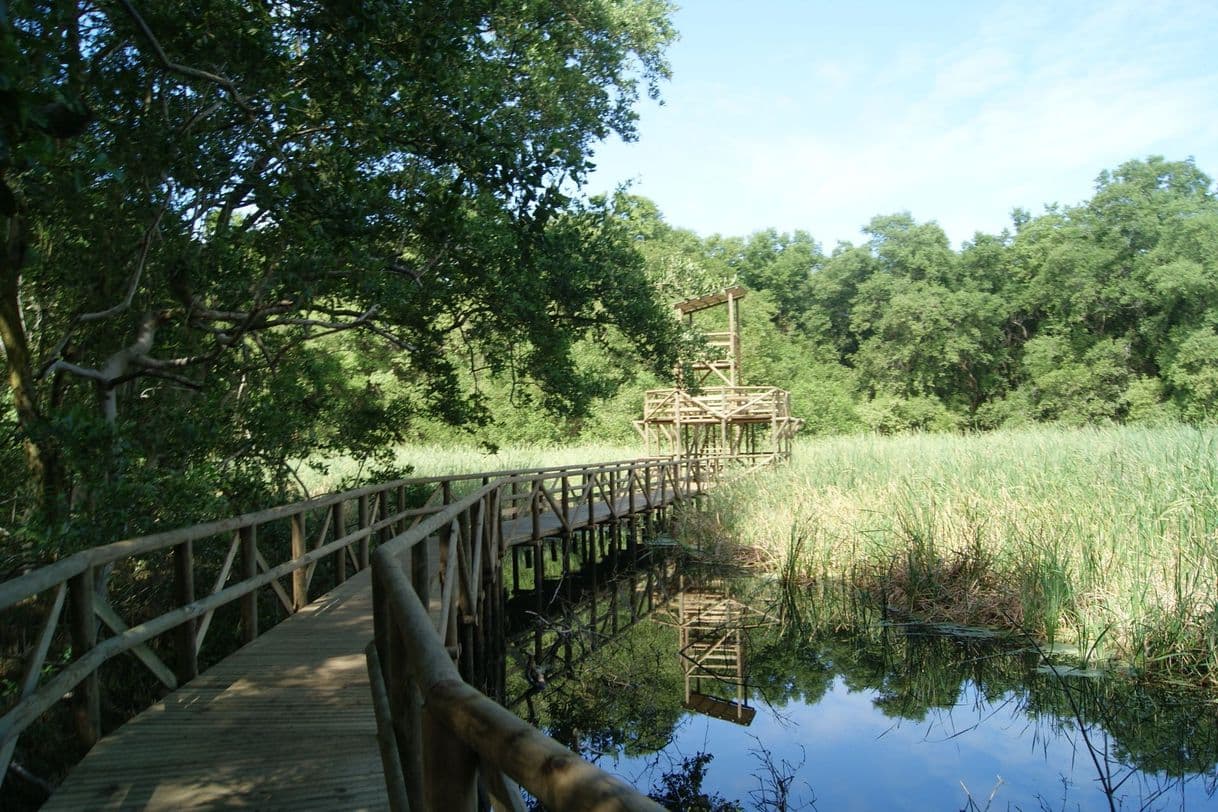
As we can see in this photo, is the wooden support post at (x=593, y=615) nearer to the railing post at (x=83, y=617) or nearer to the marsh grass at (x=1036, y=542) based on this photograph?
the marsh grass at (x=1036, y=542)

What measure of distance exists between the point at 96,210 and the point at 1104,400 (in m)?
38.3

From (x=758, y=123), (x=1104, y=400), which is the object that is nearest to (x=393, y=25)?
(x=758, y=123)

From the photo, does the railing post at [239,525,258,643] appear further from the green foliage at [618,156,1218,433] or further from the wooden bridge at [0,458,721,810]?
the green foliage at [618,156,1218,433]

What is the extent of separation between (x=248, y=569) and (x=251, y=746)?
6.46 ft

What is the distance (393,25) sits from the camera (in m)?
7.42

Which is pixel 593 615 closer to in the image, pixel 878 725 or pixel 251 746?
pixel 878 725

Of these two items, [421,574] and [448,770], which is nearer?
[448,770]

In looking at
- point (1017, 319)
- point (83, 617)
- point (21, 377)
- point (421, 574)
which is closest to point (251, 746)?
point (83, 617)

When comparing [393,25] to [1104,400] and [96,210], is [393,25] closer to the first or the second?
[96,210]

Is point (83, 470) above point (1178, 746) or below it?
above

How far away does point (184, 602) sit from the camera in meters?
4.96

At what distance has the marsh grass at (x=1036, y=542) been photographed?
24.6ft

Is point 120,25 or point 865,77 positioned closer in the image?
point 120,25

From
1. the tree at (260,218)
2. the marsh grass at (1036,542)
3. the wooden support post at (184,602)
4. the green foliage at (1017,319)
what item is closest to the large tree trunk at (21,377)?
the tree at (260,218)
